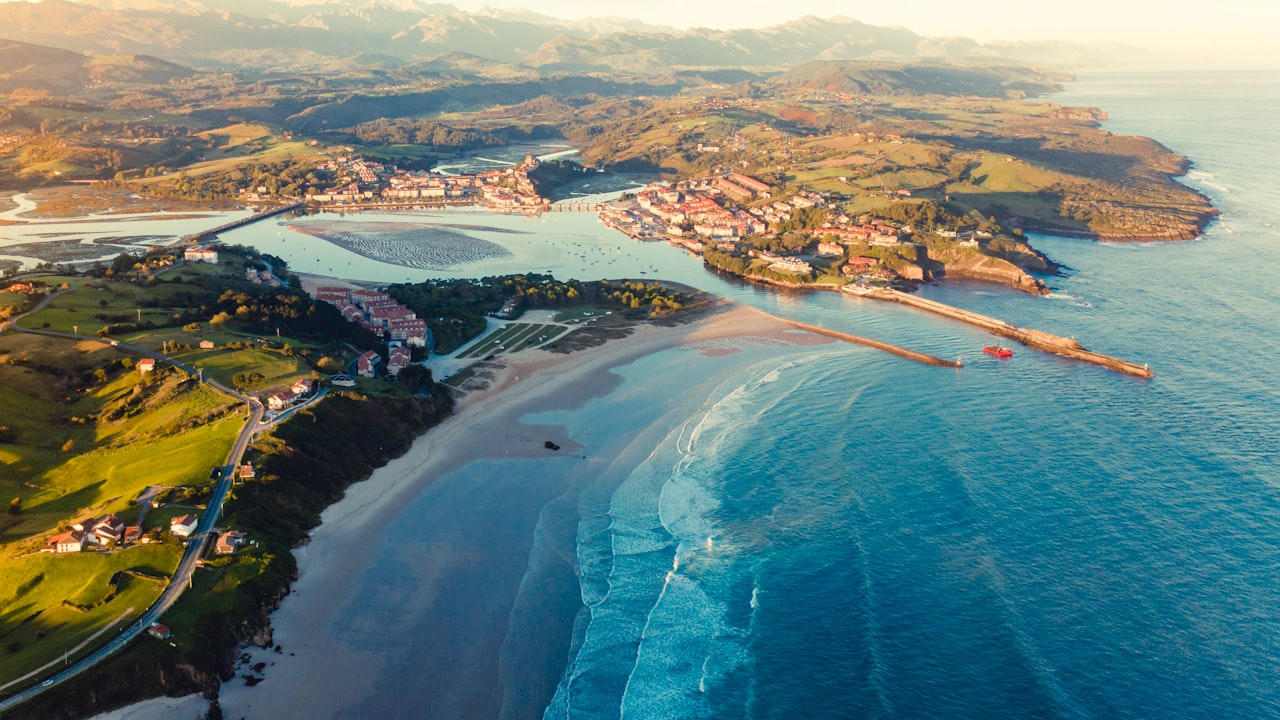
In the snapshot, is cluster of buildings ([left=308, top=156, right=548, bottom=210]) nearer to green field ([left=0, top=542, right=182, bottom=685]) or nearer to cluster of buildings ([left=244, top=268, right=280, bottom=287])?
cluster of buildings ([left=244, top=268, right=280, bottom=287])

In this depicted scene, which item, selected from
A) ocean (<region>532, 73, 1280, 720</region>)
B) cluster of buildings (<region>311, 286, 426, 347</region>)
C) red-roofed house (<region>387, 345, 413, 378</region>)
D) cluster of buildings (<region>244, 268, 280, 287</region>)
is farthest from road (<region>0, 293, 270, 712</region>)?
cluster of buildings (<region>244, 268, 280, 287</region>)

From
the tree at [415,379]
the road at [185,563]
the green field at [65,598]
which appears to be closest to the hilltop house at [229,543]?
the road at [185,563]

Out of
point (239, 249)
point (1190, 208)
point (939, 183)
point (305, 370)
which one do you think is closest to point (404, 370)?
point (305, 370)

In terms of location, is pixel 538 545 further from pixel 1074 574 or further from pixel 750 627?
pixel 1074 574

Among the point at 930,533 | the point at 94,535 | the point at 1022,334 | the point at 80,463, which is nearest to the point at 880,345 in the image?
the point at 1022,334

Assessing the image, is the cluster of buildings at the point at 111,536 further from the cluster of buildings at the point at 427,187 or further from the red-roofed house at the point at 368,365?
the cluster of buildings at the point at 427,187

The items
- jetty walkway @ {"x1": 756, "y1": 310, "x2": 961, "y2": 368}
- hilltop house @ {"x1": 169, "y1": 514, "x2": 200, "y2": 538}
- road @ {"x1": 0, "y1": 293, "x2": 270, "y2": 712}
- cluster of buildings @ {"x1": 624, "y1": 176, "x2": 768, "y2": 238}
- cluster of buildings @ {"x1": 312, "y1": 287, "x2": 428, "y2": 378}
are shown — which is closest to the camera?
road @ {"x1": 0, "y1": 293, "x2": 270, "y2": 712}

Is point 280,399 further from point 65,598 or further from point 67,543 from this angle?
point 65,598
